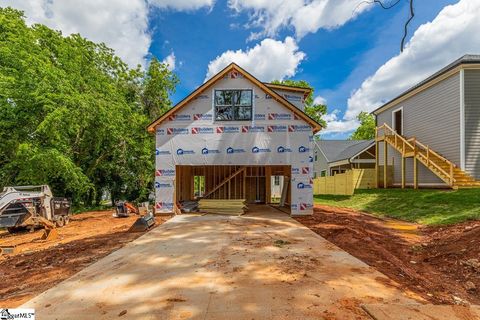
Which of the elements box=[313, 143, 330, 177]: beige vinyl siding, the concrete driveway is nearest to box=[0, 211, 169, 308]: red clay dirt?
the concrete driveway

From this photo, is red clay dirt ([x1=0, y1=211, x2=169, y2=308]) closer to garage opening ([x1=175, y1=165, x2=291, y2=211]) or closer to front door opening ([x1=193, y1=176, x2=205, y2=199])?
garage opening ([x1=175, y1=165, x2=291, y2=211])

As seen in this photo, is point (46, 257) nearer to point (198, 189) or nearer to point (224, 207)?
point (224, 207)

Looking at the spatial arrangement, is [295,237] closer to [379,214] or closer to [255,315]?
[255,315]

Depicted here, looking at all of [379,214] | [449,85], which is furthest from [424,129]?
[379,214]

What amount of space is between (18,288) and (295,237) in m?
6.18

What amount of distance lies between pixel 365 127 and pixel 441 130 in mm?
35794

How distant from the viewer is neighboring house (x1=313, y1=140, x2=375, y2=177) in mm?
25969

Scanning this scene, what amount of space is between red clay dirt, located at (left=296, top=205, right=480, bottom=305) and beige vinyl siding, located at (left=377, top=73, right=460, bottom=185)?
24.7ft

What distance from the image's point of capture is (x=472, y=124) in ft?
45.1

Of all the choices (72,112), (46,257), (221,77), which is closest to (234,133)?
(221,77)

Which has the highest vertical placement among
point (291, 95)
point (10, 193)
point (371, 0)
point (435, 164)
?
point (291, 95)

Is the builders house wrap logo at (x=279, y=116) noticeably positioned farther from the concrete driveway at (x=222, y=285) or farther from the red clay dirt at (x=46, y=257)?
the red clay dirt at (x=46, y=257)

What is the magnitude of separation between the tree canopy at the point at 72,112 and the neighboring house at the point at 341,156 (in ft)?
58.2

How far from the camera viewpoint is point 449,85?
14680 millimetres
